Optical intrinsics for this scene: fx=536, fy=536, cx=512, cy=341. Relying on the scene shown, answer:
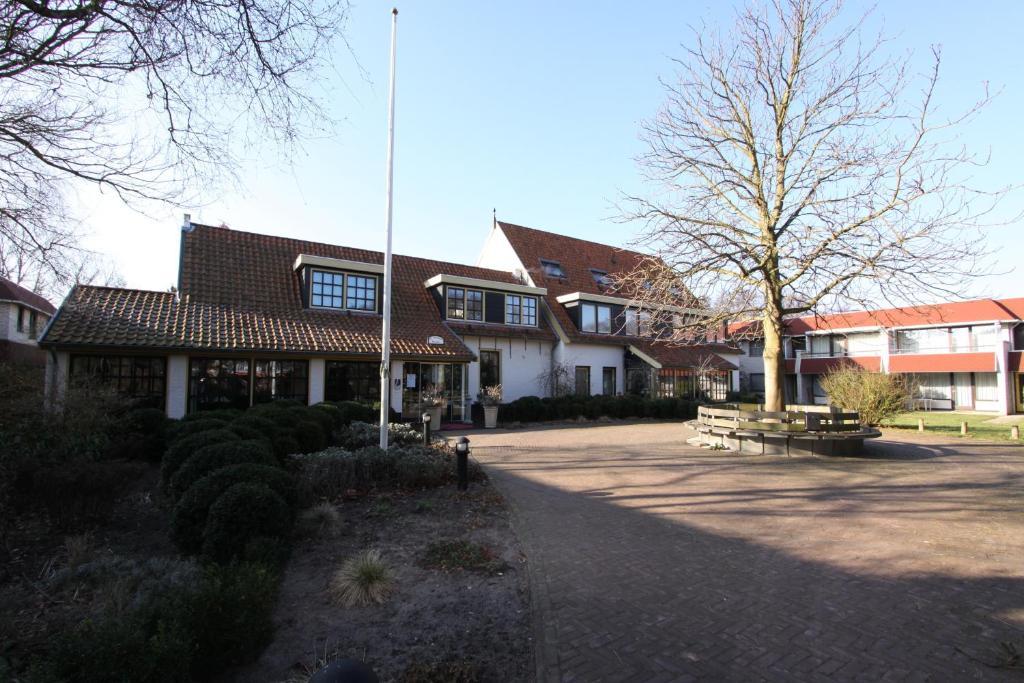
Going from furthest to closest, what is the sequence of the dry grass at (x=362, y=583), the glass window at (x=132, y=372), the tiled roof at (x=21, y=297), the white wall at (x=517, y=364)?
1. the tiled roof at (x=21, y=297)
2. the white wall at (x=517, y=364)
3. the glass window at (x=132, y=372)
4. the dry grass at (x=362, y=583)

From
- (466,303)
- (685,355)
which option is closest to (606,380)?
(685,355)

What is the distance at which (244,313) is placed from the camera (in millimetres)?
16562

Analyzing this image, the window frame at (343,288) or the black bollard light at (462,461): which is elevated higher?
the window frame at (343,288)

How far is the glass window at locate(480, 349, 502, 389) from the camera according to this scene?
21.1m

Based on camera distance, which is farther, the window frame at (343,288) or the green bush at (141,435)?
the window frame at (343,288)

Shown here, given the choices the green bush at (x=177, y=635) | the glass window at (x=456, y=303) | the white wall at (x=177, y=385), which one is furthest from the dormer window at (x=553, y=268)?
→ the green bush at (x=177, y=635)

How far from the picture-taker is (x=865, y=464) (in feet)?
36.1

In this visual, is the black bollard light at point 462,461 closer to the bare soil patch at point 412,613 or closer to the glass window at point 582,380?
the bare soil patch at point 412,613

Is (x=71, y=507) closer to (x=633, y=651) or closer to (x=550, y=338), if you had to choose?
(x=633, y=651)

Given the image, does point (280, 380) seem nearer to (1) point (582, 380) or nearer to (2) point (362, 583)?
(1) point (582, 380)

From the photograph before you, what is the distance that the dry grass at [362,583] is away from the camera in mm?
4516

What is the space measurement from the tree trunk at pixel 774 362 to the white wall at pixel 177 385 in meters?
15.3

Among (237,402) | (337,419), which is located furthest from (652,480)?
(237,402)

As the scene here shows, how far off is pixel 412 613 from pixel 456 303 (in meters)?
17.3
